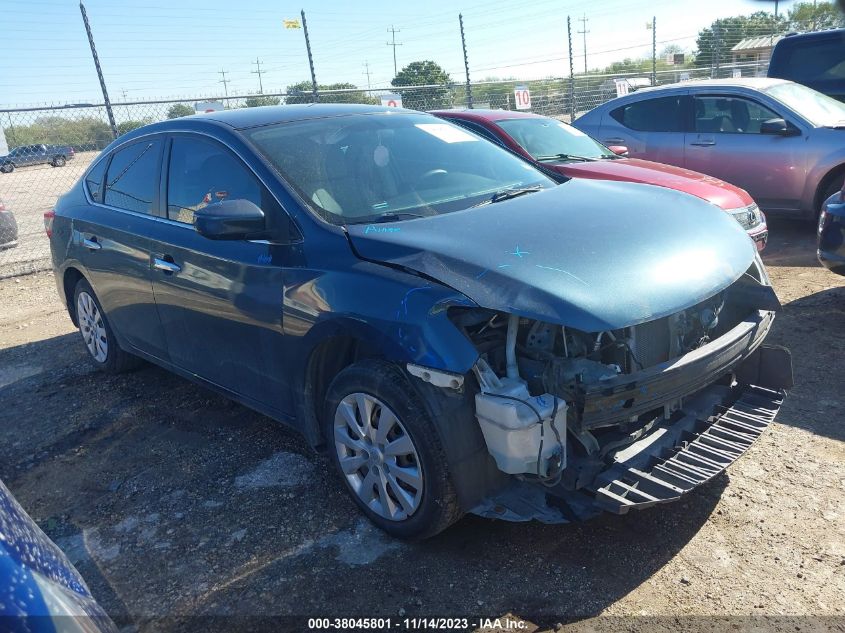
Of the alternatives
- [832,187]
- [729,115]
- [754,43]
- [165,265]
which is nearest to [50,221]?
[165,265]

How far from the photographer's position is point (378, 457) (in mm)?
3035

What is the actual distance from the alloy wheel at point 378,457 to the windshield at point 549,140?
4.69 metres

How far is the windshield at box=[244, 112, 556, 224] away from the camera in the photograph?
135 inches

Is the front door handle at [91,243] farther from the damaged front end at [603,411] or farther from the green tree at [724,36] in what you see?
the green tree at [724,36]

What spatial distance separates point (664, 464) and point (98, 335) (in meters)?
4.12

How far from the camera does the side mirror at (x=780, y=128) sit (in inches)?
300

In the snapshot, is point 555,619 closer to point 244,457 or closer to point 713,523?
point 713,523

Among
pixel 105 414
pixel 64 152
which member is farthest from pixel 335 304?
pixel 64 152

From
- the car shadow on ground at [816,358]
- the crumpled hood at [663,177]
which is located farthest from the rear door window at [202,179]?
the crumpled hood at [663,177]

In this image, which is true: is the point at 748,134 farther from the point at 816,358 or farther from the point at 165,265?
the point at 165,265

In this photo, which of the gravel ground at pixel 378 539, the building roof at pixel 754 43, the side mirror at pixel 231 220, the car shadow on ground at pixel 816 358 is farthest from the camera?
the building roof at pixel 754 43

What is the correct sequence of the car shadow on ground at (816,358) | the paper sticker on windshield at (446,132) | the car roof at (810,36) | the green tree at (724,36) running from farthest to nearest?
the green tree at (724,36), the car roof at (810,36), the paper sticker on windshield at (446,132), the car shadow on ground at (816,358)

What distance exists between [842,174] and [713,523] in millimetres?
5793

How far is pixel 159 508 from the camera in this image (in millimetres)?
3539
